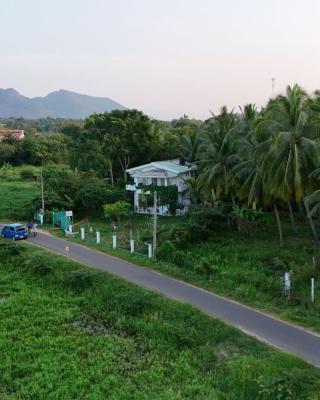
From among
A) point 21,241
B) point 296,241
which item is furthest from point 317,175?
point 21,241

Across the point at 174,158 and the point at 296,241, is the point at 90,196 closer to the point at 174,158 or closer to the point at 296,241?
the point at 174,158

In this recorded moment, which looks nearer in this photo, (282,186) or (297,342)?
(297,342)

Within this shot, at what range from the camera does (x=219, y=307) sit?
19.7m

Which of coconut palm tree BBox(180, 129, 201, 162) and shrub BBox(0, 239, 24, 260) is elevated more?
coconut palm tree BBox(180, 129, 201, 162)

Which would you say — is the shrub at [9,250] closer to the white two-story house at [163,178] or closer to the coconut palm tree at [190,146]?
the white two-story house at [163,178]

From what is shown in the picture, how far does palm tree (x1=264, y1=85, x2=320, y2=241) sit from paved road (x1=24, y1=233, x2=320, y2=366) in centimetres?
781

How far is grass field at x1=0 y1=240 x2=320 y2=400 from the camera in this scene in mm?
13727

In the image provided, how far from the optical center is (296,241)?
30.0 metres

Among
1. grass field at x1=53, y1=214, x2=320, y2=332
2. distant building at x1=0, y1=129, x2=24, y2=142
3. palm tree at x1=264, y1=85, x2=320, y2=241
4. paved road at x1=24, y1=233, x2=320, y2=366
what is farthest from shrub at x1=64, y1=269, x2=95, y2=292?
distant building at x1=0, y1=129, x2=24, y2=142

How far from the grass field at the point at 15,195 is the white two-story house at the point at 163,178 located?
8.75 meters

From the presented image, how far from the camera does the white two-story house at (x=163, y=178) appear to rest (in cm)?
3966

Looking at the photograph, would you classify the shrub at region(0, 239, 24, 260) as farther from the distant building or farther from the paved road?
the distant building

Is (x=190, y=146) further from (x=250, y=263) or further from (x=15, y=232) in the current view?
(x=250, y=263)

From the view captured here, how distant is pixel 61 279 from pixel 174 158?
93.8 feet
